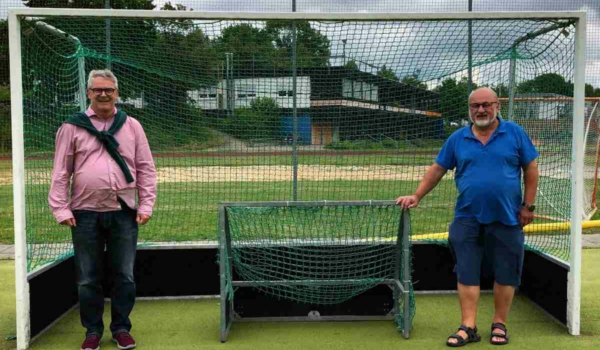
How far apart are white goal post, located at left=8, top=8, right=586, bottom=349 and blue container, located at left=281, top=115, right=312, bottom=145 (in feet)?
6.61

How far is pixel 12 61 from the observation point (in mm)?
3486

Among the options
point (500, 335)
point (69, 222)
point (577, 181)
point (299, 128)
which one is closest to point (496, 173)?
point (577, 181)

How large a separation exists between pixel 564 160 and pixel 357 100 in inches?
81.0

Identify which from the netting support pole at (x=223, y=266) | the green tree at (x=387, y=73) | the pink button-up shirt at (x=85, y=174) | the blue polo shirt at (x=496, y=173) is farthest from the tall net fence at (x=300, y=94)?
the netting support pole at (x=223, y=266)

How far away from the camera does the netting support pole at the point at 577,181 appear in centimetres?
381

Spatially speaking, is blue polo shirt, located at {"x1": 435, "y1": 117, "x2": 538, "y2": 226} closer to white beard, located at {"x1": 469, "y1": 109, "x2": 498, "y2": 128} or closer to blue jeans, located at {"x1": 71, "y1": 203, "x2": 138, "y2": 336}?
white beard, located at {"x1": 469, "y1": 109, "x2": 498, "y2": 128}

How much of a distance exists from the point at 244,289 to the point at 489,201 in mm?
1983

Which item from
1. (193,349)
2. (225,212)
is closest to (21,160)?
(225,212)

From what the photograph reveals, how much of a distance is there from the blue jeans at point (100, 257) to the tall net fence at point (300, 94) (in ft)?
2.50

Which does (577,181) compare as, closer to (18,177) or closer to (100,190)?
(100,190)

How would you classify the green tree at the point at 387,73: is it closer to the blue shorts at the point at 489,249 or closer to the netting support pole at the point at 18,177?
the blue shorts at the point at 489,249

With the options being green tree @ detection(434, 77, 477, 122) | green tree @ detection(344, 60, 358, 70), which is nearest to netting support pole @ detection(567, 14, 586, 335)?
green tree @ detection(434, 77, 477, 122)

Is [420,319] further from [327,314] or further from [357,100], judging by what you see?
[357,100]

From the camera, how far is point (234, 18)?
3.80 meters
